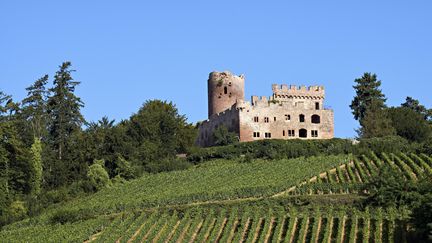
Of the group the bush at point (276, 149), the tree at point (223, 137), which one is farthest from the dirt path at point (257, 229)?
the tree at point (223, 137)

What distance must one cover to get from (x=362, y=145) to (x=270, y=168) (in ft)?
24.9

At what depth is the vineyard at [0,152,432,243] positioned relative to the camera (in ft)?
139

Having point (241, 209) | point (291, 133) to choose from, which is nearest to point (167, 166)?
point (291, 133)

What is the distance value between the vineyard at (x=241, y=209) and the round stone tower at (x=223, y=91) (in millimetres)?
15790

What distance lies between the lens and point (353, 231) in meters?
41.3

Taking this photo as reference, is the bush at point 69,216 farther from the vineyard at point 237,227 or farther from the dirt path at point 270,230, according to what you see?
the dirt path at point 270,230

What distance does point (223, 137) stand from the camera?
229 ft

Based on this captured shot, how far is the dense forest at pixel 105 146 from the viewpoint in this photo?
5912 centimetres

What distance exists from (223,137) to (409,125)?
15.2 m

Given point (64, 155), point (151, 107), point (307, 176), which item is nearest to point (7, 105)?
point (64, 155)

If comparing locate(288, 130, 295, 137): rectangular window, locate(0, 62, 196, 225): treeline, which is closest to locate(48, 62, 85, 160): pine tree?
locate(0, 62, 196, 225): treeline

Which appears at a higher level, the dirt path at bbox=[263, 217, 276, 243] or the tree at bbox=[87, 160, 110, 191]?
the tree at bbox=[87, 160, 110, 191]

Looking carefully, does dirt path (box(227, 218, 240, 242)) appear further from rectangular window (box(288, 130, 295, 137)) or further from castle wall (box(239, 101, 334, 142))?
rectangular window (box(288, 130, 295, 137))

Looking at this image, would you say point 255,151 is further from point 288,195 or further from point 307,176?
point 288,195
